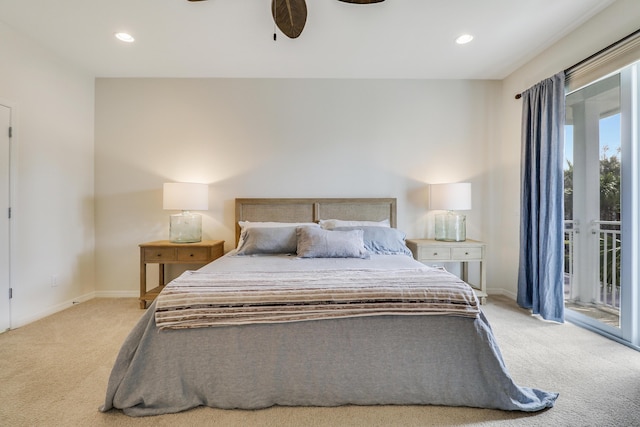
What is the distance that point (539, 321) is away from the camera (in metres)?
2.84

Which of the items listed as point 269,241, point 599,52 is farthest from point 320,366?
point 599,52

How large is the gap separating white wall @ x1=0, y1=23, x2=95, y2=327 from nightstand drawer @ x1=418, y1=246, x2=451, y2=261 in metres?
4.00

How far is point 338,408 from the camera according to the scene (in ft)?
5.28

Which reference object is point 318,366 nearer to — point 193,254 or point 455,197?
point 193,254

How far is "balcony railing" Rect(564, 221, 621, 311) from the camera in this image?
9.53ft

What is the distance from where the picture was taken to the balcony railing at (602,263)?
9.53ft

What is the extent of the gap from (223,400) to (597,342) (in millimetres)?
2919

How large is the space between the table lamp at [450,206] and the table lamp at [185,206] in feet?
9.01

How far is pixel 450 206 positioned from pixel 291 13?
2549 mm

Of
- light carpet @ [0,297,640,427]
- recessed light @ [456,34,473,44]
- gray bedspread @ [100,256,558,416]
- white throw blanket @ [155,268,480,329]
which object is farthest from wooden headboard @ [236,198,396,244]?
gray bedspread @ [100,256,558,416]

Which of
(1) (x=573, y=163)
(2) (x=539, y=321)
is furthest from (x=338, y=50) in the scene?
(2) (x=539, y=321)

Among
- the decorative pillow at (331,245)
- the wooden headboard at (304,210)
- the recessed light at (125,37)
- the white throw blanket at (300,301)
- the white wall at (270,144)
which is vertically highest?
the recessed light at (125,37)

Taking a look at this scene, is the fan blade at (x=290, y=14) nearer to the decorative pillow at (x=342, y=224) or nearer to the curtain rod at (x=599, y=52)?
the decorative pillow at (x=342, y=224)

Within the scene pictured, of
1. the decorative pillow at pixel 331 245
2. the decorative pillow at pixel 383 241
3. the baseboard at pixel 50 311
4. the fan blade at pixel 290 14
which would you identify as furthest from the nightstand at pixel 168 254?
the fan blade at pixel 290 14
